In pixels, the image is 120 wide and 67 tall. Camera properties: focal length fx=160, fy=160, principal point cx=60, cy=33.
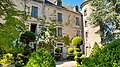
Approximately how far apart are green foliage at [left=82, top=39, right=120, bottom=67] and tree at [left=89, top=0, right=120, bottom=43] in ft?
50.8

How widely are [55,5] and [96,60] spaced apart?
2260 cm

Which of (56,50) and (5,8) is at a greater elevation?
(5,8)

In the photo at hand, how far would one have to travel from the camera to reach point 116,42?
355 centimetres

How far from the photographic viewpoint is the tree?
18.5 metres

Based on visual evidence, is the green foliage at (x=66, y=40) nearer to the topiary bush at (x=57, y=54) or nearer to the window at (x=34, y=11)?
the topiary bush at (x=57, y=54)

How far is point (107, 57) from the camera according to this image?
10.9 ft

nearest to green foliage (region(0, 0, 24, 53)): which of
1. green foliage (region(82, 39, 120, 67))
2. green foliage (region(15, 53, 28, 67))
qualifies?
green foliage (region(15, 53, 28, 67))

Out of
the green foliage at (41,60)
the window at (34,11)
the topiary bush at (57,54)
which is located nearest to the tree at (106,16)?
the topiary bush at (57,54)

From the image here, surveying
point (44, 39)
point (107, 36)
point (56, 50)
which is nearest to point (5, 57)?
point (44, 39)

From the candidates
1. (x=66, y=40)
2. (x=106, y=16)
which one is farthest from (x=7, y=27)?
(x=66, y=40)

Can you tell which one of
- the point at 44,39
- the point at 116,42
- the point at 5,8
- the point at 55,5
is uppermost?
the point at 55,5

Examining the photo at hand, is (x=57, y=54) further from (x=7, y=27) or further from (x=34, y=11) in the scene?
(x=7, y=27)

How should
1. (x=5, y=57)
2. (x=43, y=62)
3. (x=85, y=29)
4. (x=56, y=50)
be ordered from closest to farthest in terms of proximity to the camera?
1. (x=43, y=62)
2. (x=5, y=57)
3. (x=56, y=50)
4. (x=85, y=29)

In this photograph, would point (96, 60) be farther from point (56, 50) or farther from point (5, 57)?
point (56, 50)
